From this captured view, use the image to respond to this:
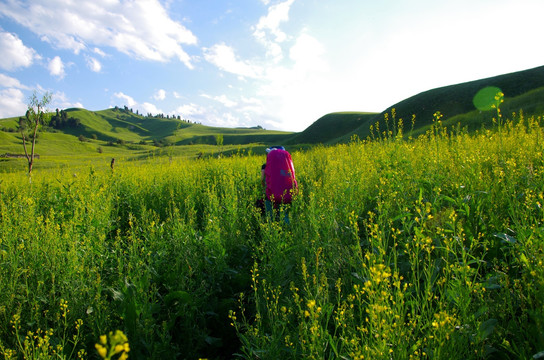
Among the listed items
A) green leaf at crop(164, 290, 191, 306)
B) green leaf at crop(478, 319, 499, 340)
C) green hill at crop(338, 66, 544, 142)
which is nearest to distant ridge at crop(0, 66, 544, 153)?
green hill at crop(338, 66, 544, 142)

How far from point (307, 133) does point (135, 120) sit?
157m

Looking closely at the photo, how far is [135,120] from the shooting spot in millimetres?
178000

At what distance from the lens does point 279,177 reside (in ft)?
17.8

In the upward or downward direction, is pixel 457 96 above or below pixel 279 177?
above

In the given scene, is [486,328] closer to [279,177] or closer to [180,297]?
[180,297]

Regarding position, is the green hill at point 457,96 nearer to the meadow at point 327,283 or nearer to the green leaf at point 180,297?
the meadow at point 327,283

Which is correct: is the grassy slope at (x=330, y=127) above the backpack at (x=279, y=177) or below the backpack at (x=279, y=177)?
above

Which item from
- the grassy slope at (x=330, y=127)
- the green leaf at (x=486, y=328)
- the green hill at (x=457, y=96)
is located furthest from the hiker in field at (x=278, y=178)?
the grassy slope at (x=330, y=127)

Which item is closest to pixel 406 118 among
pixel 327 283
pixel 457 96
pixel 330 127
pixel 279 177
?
pixel 457 96

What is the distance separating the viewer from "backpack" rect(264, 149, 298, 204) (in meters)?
5.42

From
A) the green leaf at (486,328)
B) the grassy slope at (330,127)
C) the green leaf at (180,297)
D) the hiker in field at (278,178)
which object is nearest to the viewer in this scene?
the green leaf at (486,328)

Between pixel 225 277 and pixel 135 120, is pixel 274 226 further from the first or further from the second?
pixel 135 120

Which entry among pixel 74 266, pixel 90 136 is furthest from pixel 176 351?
pixel 90 136

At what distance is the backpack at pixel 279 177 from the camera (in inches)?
213
